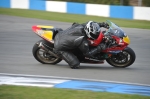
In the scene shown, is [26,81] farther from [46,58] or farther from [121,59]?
[121,59]

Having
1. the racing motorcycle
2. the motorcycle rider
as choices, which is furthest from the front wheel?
the motorcycle rider

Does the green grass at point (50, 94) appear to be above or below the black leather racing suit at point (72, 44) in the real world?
below

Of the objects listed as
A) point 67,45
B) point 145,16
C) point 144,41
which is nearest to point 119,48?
point 67,45

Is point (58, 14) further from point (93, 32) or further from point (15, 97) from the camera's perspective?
point (15, 97)

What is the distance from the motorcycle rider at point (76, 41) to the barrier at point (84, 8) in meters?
12.9

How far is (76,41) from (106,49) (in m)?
0.73

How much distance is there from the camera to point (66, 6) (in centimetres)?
2509

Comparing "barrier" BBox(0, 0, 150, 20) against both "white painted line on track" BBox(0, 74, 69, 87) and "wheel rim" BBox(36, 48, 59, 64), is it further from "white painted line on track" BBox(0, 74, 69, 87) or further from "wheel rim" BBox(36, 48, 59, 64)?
"white painted line on track" BBox(0, 74, 69, 87)

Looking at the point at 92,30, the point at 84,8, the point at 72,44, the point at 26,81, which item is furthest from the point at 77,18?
the point at 26,81

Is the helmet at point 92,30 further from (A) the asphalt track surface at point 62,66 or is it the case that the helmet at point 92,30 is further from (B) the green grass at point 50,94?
(B) the green grass at point 50,94

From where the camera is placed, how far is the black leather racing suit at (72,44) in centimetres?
928

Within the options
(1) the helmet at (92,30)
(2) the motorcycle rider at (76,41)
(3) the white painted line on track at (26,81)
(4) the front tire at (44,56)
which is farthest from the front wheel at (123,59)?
(3) the white painted line on track at (26,81)

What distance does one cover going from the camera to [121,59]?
31.4ft

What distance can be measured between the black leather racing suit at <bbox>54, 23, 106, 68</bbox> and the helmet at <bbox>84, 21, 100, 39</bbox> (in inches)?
6.1
